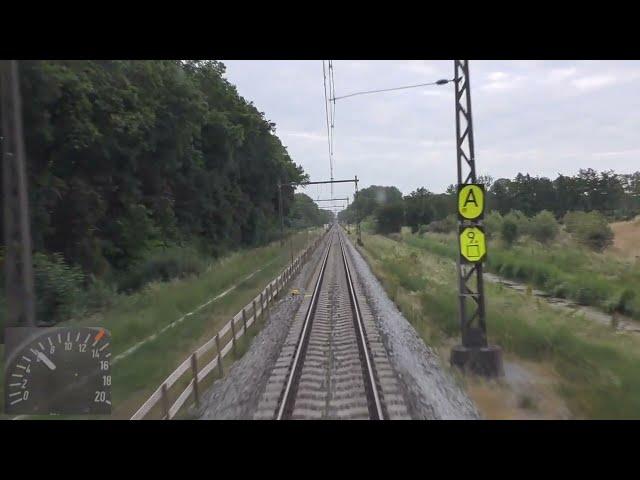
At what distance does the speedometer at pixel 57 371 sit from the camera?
569cm

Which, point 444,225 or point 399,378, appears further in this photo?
point 444,225

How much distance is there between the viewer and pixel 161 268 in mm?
25984

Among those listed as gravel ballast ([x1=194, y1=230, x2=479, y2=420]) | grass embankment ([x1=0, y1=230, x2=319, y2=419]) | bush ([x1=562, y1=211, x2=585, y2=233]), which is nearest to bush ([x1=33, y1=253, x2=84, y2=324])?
grass embankment ([x1=0, y1=230, x2=319, y2=419])

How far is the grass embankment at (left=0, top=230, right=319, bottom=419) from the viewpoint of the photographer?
909 cm

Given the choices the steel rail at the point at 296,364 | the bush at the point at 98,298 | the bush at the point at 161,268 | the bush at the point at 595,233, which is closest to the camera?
the steel rail at the point at 296,364

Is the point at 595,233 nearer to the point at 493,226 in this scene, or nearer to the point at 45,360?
the point at 493,226

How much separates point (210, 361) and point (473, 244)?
5688 millimetres

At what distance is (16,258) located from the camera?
7000 mm

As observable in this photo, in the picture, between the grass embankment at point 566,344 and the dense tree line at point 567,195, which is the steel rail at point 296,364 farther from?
the dense tree line at point 567,195

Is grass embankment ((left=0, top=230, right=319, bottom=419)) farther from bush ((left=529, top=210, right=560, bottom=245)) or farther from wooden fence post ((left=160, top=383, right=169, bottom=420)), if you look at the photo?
bush ((left=529, top=210, right=560, bottom=245))

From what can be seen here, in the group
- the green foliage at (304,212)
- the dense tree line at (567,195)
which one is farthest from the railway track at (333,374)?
the dense tree line at (567,195)

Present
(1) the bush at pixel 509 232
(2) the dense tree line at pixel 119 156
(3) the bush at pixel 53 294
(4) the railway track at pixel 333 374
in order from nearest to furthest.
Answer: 1. (4) the railway track at pixel 333 374
2. (3) the bush at pixel 53 294
3. (2) the dense tree line at pixel 119 156
4. (1) the bush at pixel 509 232

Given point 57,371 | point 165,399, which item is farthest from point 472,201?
point 57,371

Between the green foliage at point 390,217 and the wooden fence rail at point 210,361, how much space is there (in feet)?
165
